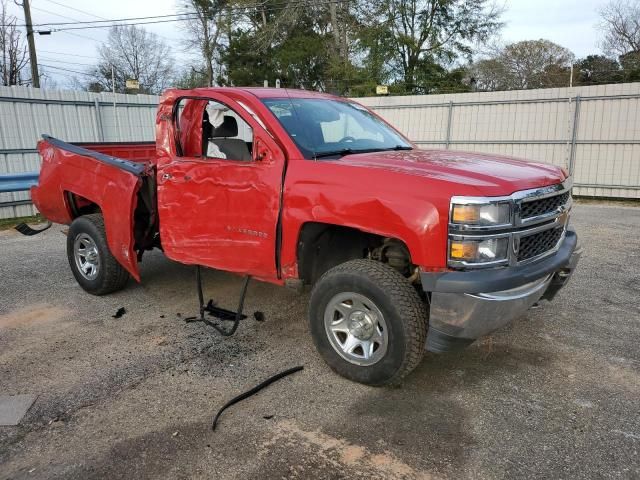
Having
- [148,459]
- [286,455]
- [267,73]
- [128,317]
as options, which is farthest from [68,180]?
[267,73]

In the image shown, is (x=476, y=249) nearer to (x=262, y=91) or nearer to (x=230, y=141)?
(x=230, y=141)

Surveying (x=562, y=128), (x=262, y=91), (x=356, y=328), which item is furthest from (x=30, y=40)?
(x=356, y=328)

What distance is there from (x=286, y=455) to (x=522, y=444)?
1308mm

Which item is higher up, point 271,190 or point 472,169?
point 472,169

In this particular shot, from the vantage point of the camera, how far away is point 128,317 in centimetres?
498

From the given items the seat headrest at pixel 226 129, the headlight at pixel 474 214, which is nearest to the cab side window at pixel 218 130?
the seat headrest at pixel 226 129

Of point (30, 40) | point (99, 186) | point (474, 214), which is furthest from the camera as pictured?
point (30, 40)

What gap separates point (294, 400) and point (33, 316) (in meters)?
3.03

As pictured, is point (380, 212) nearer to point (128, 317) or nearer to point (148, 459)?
point (148, 459)

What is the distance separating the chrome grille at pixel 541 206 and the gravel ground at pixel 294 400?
118 cm

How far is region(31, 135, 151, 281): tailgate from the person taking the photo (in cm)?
491

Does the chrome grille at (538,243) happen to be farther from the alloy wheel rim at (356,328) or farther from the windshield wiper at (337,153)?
the windshield wiper at (337,153)

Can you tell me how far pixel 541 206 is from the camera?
3445 millimetres

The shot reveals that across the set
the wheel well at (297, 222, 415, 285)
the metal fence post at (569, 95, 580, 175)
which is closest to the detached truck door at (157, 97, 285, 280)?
the wheel well at (297, 222, 415, 285)
